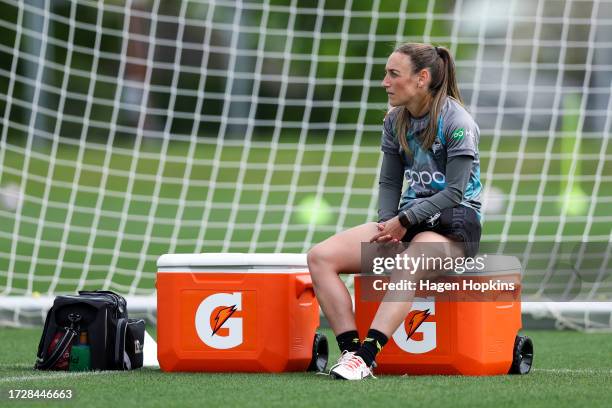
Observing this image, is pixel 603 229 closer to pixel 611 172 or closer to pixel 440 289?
pixel 611 172

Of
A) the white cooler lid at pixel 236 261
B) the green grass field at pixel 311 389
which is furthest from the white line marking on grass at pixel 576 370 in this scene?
the white cooler lid at pixel 236 261

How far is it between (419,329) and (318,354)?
17.4 inches

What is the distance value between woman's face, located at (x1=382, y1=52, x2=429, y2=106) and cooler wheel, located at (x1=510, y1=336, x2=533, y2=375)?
38.3 inches

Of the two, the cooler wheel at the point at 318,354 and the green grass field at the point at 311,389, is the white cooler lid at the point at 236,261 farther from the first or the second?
the green grass field at the point at 311,389

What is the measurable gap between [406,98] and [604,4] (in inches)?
329

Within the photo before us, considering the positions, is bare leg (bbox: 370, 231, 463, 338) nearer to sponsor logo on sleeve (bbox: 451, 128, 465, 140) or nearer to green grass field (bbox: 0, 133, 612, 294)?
sponsor logo on sleeve (bbox: 451, 128, 465, 140)

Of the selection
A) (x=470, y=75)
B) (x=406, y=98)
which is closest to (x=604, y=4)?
(x=470, y=75)

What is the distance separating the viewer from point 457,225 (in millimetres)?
4219

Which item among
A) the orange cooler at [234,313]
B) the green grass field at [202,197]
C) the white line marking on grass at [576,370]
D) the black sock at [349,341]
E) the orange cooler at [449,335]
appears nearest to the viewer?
the black sock at [349,341]

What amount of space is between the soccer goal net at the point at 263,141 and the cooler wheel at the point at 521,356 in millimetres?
3107

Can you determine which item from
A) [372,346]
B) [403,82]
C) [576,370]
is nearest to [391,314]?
[372,346]

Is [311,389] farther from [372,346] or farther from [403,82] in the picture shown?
[403,82]

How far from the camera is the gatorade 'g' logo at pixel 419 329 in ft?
→ 14.1

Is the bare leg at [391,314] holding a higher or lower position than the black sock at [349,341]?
higher
